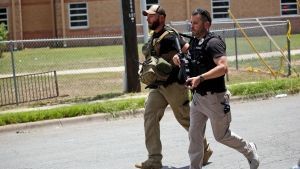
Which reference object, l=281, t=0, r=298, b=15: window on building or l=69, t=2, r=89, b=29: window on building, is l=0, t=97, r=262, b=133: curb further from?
l=281, t=0, r=298, b=15: window on building

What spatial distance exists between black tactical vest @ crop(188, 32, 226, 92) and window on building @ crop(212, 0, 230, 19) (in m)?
32.5

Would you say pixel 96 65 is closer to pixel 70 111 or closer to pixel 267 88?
pixel 267 88

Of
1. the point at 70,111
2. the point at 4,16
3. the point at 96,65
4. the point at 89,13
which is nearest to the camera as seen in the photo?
the point at 70,111

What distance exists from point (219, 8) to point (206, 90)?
3277cm

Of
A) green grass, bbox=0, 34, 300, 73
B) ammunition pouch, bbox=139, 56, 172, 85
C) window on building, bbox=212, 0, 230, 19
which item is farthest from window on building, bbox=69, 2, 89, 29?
ammunition pouch, bbox=139, 56, 172, 85

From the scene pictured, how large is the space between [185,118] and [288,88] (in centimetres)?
691

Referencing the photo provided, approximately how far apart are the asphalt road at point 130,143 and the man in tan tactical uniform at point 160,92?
34cm

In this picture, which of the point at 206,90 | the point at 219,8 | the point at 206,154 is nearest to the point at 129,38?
the point at 206,154

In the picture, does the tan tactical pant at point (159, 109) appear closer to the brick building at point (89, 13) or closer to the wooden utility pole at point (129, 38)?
the wooden utility pole at point (129, 38)

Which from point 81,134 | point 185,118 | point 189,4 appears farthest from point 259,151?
point 189,4

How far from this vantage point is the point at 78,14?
3847 cm

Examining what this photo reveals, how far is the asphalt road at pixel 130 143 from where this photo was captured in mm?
7266

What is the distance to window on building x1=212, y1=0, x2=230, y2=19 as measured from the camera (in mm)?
37875

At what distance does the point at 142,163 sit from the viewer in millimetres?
6840
